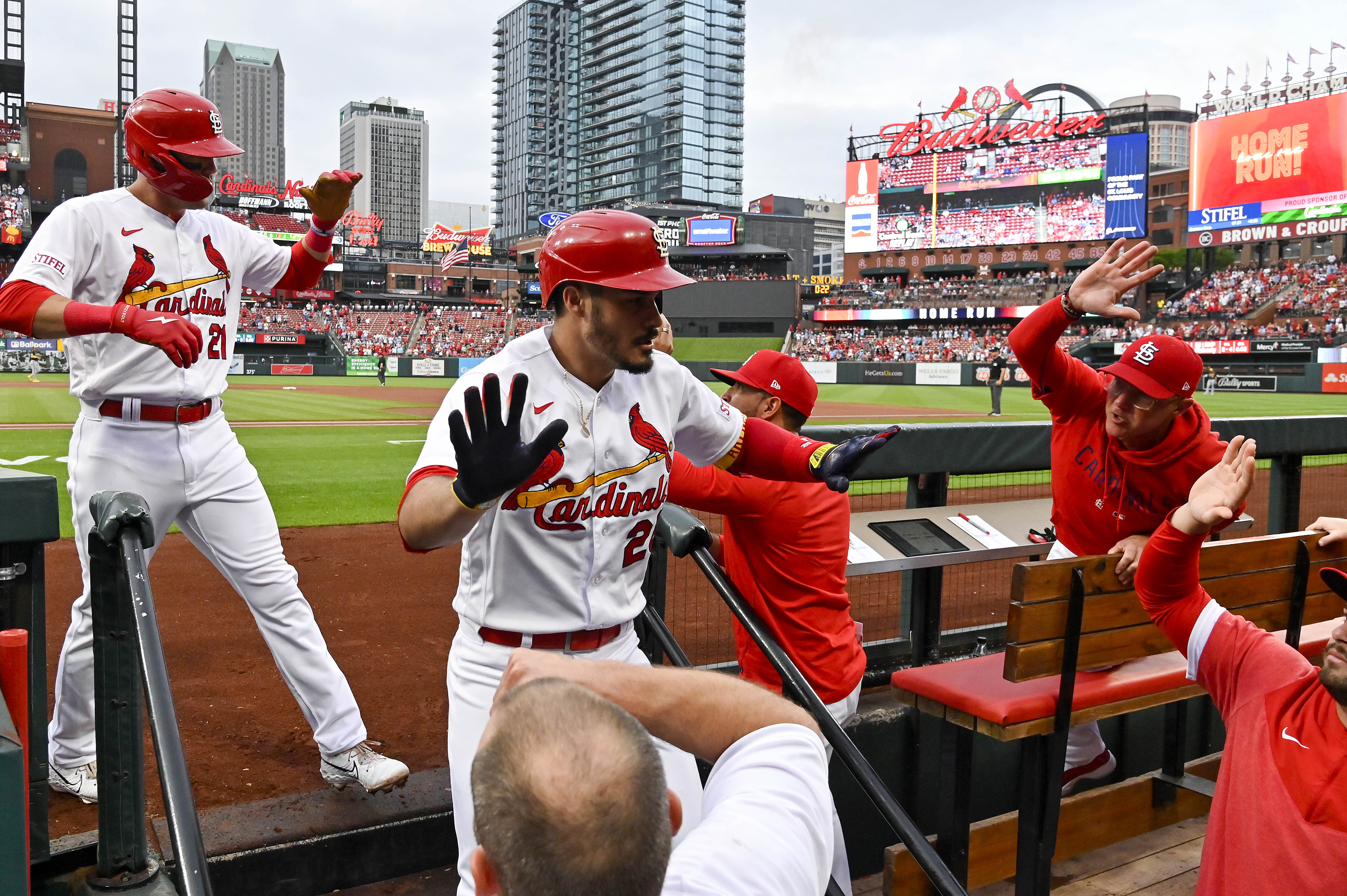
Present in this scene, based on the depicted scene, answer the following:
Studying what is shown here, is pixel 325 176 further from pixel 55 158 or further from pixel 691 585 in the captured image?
pixel 55 158

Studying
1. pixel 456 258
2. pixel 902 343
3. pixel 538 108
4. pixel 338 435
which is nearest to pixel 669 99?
pixel 538 108

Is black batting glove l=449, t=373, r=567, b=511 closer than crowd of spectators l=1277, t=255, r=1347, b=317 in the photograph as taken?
Yes

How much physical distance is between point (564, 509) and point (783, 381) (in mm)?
1283

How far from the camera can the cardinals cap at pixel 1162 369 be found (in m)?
3.55

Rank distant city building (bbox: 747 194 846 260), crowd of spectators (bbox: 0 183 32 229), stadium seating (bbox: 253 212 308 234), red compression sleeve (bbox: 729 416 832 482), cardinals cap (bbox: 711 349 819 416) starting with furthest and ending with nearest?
distant city building (bbox: 747 194 846 260)
stadium seating (bbox: 253 212 308 234)
crowd of spectators (bbox: 0 183 32 229)
cardinals cap (bbox: 711 349 819 416)
red compression sleeve (bbox: 729 416 832 482)

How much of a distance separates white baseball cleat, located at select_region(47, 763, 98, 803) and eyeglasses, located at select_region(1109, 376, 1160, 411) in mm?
3786

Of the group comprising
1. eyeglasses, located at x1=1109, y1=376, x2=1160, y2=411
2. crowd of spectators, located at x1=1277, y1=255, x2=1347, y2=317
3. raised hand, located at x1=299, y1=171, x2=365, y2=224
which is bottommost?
eyeglasses, located at x1=1109, y1=376, x2=1160, y2=411

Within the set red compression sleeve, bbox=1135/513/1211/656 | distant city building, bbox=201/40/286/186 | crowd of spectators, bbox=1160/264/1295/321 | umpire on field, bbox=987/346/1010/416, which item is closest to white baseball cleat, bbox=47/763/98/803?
red compression sleeve, bbox=1135/513/1211/656

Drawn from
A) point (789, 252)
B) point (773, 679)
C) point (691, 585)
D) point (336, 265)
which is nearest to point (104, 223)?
point (773, 679)

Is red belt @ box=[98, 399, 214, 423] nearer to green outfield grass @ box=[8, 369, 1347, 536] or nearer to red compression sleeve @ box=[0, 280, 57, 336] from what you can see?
red compression sleeve @ box=[0, 280, 57, 336]

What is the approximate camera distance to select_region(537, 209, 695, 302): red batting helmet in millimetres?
2217

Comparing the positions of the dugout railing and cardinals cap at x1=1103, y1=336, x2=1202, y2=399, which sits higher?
cardinals cap at x1=1103, y1=336, x2=1202, y2=399

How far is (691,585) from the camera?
6.27m

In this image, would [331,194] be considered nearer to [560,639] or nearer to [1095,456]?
[560,639]
